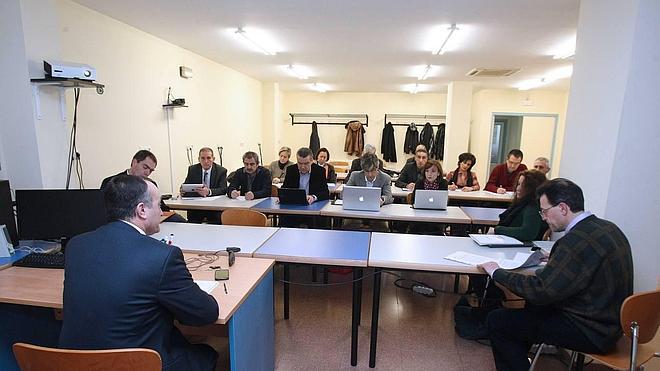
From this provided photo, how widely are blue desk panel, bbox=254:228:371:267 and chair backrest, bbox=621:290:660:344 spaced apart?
1.24m

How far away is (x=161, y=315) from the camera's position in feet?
4.20

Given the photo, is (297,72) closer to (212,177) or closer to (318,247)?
(212,177)

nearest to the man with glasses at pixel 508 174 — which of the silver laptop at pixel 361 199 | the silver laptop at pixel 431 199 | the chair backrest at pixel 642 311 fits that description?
the silver laptop at pixel 431 199

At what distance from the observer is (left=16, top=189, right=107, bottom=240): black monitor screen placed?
2.12 meters

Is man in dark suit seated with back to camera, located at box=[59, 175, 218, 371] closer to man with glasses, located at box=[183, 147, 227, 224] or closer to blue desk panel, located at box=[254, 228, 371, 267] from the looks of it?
blue desk panel, located at box=[254, 228, 371, 267]

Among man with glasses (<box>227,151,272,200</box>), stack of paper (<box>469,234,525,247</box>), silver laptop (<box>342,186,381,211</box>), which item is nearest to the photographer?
stack of paper (<box>469,234,525,247</box>)

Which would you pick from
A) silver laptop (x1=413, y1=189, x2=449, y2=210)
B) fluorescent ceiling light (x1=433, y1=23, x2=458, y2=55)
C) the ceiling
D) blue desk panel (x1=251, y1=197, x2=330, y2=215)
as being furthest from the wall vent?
blue desk panel (x1=251, y1=197, x2=330, y2=215)

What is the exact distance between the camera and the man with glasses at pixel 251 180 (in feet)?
13.7

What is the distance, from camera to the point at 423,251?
229 centimetres

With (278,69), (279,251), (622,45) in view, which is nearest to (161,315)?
(279,251)

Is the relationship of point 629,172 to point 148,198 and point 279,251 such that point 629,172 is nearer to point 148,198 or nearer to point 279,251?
point 279,251

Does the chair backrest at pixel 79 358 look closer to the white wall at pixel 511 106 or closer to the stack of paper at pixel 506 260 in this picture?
the stack of paper at pixel 506 260

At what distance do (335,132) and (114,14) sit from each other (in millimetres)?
6208

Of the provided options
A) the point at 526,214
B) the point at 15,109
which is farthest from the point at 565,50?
the point at 15,109
